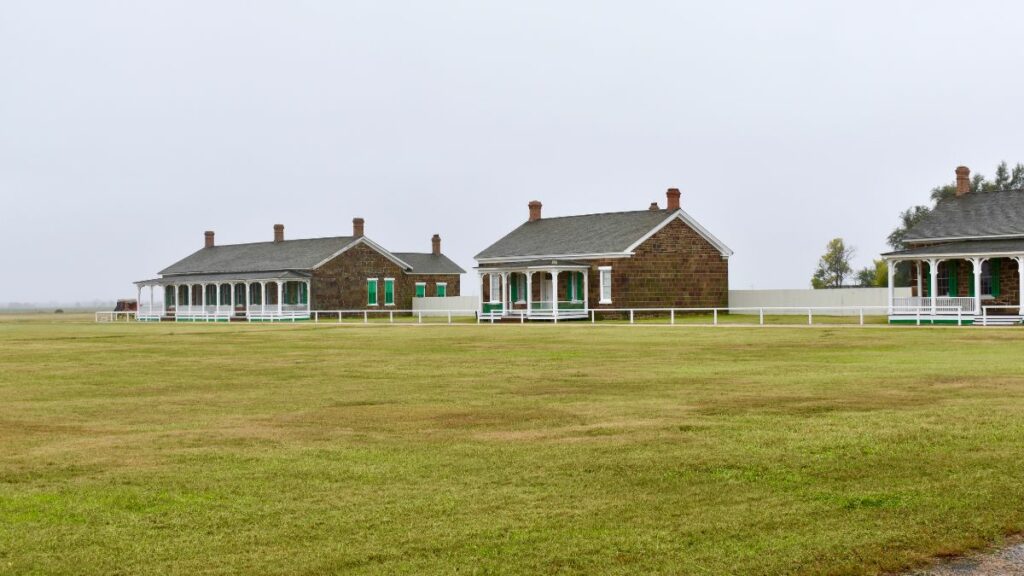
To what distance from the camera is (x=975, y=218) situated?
4847 centimetres

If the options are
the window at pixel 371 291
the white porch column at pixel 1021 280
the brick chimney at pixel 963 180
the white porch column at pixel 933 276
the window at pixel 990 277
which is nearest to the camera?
the white porch column at pixel 1021 280

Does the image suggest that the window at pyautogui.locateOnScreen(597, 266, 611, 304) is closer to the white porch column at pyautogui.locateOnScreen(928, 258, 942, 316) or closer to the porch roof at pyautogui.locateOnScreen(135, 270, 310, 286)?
the white porch column at pyautogui.locateOnScreen(928, 258, 942, 316)

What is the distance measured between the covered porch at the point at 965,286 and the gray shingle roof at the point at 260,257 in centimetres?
3556

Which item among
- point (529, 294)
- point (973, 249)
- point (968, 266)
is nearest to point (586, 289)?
point (529, 294)

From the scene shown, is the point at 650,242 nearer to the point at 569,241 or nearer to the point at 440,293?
the point at 569,241

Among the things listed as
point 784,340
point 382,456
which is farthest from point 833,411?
point 784,340

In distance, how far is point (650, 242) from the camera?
55.4 m

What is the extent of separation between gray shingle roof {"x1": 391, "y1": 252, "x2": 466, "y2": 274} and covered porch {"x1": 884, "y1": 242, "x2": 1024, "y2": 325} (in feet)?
129

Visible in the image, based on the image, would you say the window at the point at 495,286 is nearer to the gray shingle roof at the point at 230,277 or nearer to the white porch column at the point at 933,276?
the gray shingle roof at the point at 230,277

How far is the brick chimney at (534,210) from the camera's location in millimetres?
66525

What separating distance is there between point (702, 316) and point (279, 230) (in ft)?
112

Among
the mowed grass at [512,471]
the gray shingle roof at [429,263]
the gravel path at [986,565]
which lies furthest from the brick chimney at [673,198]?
the gravel path at [986,565]

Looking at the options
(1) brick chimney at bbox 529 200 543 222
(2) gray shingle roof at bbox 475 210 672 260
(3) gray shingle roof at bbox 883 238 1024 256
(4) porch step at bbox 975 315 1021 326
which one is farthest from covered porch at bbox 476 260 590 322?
(4) porch step at bbox 975 315 1021 326

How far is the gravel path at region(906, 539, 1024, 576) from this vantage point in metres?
7.09
